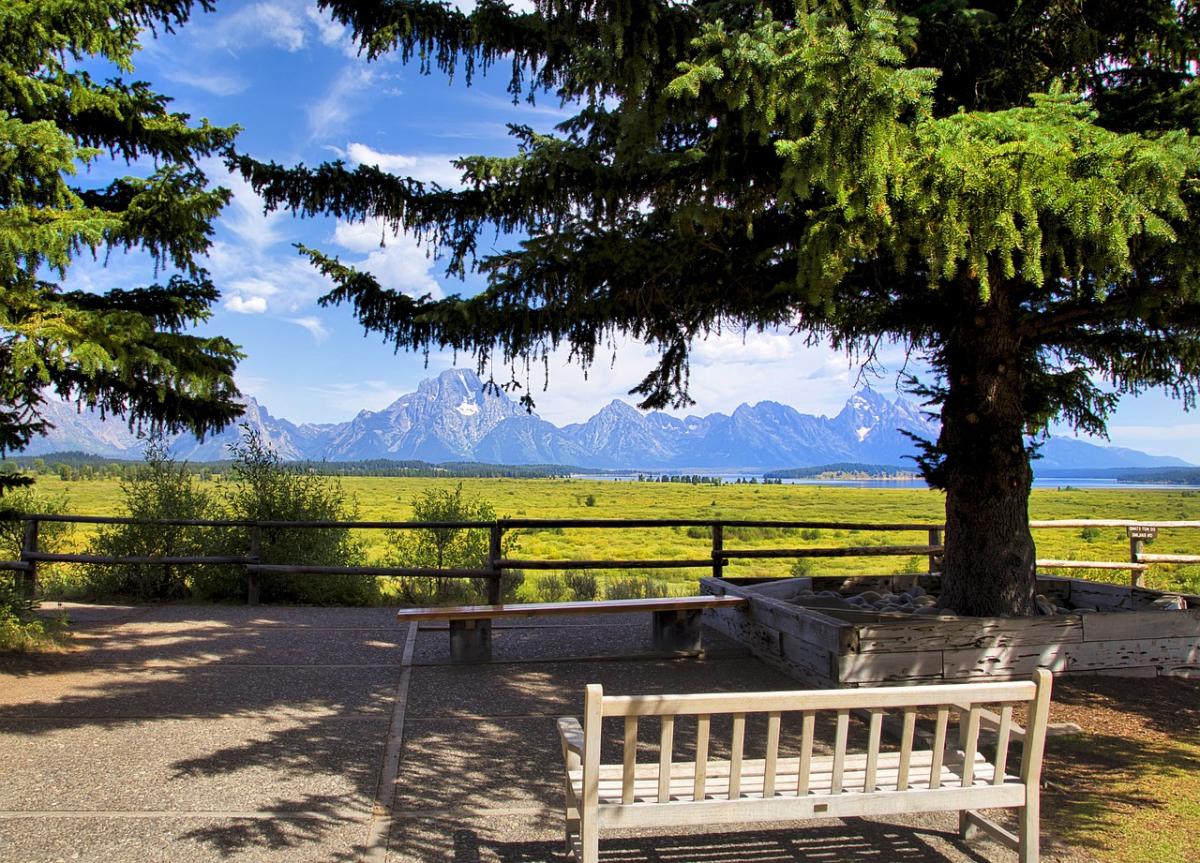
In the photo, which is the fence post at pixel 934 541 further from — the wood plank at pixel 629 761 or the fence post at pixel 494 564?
the wood plank at pixel 629 761

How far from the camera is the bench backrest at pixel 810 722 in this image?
293 cm

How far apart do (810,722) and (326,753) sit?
2.96m

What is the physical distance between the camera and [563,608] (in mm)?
7082

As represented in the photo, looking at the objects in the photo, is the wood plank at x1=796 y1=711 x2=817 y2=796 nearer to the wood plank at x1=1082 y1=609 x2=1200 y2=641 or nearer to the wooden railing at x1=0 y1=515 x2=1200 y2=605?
the wood plank at x1=1082 y1=609 x2=1200 y2=641

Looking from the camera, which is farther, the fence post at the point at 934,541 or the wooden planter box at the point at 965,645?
the fence post at the point at 934,541

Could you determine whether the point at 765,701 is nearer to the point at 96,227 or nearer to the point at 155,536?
the point at 96,227

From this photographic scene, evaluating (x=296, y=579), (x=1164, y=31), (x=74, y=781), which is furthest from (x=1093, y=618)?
(x=296, y=579)

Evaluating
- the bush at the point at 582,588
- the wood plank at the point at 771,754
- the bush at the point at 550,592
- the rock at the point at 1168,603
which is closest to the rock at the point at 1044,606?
the rock at the point at 1168,603

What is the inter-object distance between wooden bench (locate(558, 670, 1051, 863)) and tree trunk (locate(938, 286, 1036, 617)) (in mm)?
3725

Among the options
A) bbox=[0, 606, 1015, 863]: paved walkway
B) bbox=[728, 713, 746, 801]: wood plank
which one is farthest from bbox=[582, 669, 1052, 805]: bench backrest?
bbox=[0, 606, 1015, 863]: paved walkway

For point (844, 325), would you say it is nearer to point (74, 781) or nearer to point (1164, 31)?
point (1164, 31)

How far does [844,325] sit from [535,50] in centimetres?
425

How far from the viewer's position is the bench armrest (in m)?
3.42

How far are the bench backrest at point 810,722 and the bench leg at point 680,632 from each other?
3.94 metres
